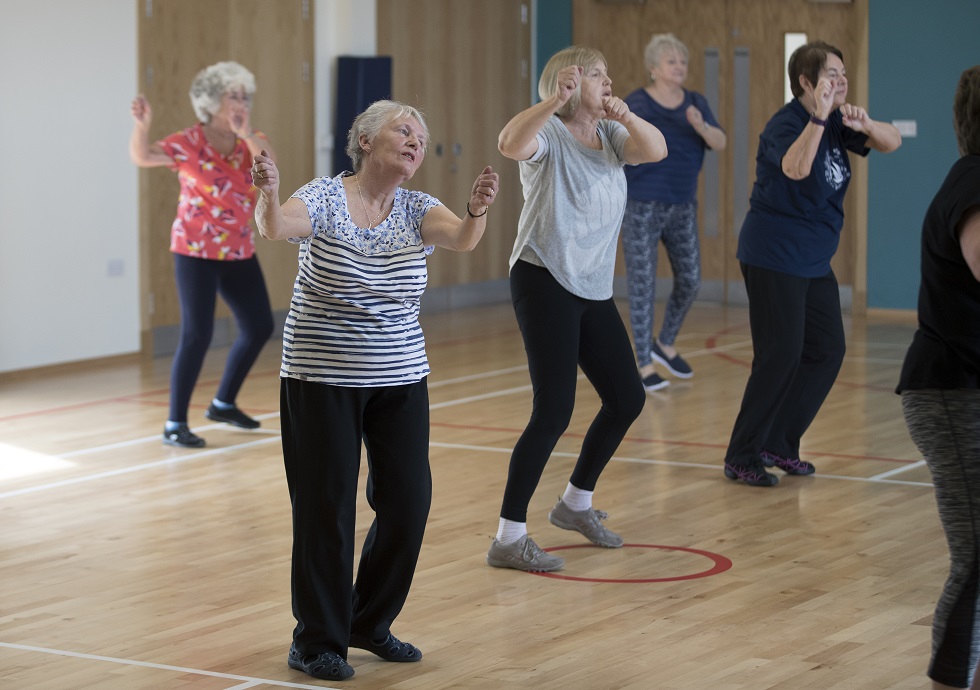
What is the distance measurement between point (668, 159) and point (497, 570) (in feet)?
13.7

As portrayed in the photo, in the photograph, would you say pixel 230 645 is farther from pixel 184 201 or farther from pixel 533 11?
pixel 533 11

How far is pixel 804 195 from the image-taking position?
5656 mm

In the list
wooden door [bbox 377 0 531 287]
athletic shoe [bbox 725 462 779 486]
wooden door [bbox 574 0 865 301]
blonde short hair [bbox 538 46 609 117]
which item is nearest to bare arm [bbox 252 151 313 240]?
blonde short hair [bbox 538 46 609 117]

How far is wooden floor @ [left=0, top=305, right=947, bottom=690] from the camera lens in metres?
3.79

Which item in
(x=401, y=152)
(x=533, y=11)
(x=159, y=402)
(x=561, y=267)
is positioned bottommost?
(x=159, y=402)

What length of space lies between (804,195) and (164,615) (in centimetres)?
278

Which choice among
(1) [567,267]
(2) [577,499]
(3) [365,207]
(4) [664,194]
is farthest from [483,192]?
(4) [664,194]

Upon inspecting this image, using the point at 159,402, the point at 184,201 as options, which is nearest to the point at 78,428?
the point at 159,402

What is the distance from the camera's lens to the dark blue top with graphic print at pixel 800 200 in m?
5.61

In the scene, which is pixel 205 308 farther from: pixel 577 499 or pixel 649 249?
pixel 649 249

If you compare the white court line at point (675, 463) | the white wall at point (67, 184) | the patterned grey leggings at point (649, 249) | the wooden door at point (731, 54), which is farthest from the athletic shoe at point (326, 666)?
the wooden door at point (731, 54)

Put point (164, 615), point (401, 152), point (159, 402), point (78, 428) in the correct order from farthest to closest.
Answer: point (159, 402) < point (78, 428) < point (164, 615) < point (401, 152)

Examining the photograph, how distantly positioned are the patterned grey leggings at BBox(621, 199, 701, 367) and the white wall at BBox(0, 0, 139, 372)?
327 centimetres

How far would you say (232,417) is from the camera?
720cm
